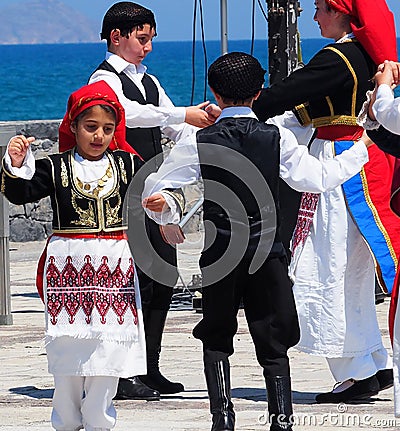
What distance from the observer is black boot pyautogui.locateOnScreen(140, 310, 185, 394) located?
703 centimetres

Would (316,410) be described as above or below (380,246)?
below

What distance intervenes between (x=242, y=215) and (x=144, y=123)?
137cm

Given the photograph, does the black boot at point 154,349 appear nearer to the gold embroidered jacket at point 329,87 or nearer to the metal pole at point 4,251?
the gold embroidered jacket at point 329,87

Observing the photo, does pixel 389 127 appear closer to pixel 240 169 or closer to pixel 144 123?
pixel 240 169

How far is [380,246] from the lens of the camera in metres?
6.58

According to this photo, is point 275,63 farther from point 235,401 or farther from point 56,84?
point 56,84

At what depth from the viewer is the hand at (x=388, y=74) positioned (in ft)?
18.1

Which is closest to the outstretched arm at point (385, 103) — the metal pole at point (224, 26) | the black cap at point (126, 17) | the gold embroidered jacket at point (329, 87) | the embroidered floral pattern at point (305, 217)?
the gold embroidered jacket at point (329, 87)

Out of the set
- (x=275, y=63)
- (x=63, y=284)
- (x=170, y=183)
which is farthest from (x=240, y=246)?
(x=275, y=63)

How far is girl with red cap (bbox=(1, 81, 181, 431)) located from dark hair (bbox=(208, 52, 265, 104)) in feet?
1.44

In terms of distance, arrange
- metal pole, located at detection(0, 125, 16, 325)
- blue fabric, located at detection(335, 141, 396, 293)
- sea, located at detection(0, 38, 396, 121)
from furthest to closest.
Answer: sea, located at detection(0, 38, 396, 121), metal pole, located at detection(0, 125, 16, 325), blue fabric, located at detection(335, 141, 396, 293)

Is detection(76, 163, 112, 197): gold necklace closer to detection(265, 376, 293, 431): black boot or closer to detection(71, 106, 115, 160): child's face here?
detection(71, 106, 115, 160): child's face

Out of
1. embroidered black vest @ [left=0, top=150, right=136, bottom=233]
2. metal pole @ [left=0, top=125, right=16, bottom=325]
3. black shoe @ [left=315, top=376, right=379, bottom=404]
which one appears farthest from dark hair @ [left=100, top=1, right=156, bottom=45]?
metal pole @ [left=0, top=125, right=16, bottom=325]

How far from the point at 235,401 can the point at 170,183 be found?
1.38 m
